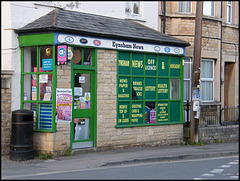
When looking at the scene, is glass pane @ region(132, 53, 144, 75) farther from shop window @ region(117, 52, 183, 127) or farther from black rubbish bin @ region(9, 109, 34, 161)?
black rubbish bin @ region(9, 109, 34, 161)

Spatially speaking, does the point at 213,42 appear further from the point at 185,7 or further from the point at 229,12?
the point at 229,12

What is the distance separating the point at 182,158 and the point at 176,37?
21.1 feet

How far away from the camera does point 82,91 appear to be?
13867 millimetres

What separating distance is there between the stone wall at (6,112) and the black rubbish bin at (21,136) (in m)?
0.47

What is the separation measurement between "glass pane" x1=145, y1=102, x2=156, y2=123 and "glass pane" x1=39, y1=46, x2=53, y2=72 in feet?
14.0

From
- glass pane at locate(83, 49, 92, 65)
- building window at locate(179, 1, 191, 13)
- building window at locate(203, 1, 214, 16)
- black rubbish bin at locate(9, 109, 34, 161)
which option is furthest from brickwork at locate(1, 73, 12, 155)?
building window at locate(203, 1, 214, 16)

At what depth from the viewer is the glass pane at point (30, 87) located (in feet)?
43.8

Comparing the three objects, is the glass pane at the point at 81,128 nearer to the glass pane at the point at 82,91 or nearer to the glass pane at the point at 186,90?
the glass pane at the point at 82,91

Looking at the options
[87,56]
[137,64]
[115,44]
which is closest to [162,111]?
[137,64]

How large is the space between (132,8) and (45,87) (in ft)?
19.0

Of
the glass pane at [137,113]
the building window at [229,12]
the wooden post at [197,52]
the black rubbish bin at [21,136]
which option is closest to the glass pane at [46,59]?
the black rubbish bin at [21,136]

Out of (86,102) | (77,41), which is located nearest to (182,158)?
(86,102)

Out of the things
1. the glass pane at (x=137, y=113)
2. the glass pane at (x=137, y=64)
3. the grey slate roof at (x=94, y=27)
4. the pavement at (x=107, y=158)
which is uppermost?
the grey slate roof at (x=94, y=27)

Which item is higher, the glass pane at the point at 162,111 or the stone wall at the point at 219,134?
A: the glass pane at the point at 162,111
